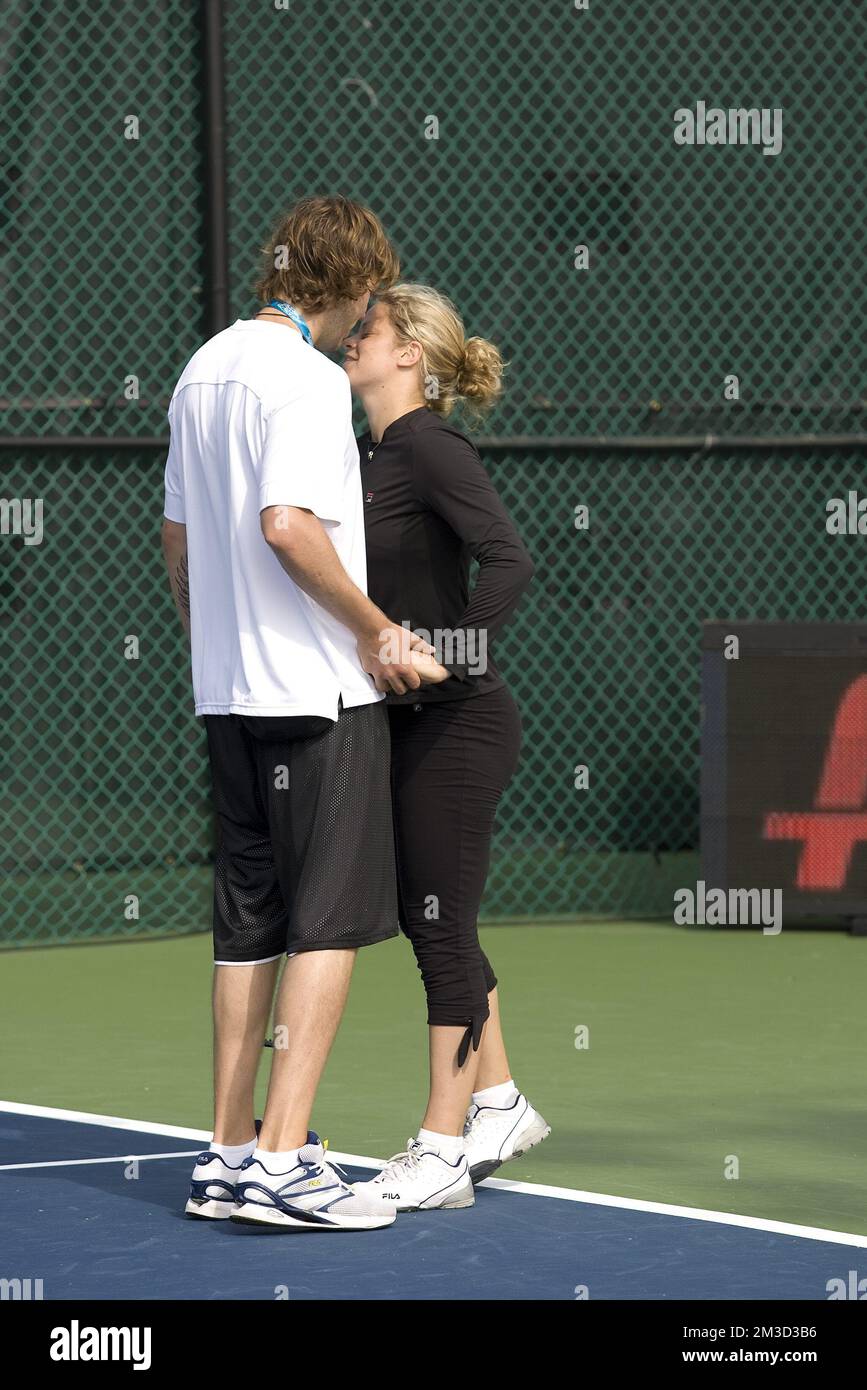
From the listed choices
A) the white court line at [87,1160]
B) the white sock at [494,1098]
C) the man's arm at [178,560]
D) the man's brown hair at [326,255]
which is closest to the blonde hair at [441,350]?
the man's brown hair at [326,255]

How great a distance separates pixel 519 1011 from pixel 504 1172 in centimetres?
225

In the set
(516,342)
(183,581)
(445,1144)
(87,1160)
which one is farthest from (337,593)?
(516,342)

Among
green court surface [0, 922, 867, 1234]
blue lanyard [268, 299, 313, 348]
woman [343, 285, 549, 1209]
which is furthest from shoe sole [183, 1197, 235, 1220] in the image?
blue lanyard [268, 299, 313, 348]

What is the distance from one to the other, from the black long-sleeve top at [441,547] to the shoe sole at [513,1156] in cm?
101

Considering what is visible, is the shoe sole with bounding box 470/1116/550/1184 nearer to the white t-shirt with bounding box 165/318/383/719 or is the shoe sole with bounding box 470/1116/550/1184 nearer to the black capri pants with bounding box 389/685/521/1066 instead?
the black capri pants with bounding box 389/685/521/1066

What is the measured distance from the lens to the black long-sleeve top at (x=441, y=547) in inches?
201

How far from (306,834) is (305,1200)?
28.5 inches

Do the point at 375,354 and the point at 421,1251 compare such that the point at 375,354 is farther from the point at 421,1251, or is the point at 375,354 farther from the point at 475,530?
the point at 421,1251

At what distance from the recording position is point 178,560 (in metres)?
5.25

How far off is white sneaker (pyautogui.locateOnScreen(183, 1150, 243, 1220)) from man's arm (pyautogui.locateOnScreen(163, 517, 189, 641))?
113 cm

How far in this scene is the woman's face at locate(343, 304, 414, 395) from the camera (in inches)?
210
